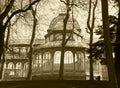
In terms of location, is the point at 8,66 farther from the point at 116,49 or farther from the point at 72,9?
the point at 116,49

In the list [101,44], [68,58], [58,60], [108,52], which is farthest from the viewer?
[58,60]

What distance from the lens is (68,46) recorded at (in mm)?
35219

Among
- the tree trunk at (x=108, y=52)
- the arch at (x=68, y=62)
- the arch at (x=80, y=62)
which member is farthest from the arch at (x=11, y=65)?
the tree trunk at (x=108, y=52)

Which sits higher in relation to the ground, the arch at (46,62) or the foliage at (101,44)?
the foliage at (101,44)

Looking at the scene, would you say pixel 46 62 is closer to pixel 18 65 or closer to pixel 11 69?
pixel 11 69

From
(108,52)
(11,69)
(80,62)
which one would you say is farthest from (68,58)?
(108,52)

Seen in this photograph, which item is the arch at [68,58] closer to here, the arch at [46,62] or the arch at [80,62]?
the arch at [80,62]

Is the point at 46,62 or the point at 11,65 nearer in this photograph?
the point at 46,62

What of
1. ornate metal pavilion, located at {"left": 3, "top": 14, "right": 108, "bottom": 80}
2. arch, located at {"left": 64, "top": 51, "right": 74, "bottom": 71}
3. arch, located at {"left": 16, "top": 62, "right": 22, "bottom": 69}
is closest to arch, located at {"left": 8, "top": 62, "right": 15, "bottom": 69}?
arch, located at {"left": 16, "top": 62, "right": 22, "bottom": 69}

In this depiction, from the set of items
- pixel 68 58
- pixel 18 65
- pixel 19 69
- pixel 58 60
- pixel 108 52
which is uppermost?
pixel 108 52

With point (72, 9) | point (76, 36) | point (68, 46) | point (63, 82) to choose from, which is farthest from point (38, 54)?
point (63, 82)

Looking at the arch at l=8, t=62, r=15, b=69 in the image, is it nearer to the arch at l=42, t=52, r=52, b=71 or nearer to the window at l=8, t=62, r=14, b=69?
the window at l=8, t=62, r=14, b=69

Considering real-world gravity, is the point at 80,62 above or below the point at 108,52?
below

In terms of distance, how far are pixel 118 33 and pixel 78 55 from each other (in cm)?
1860
